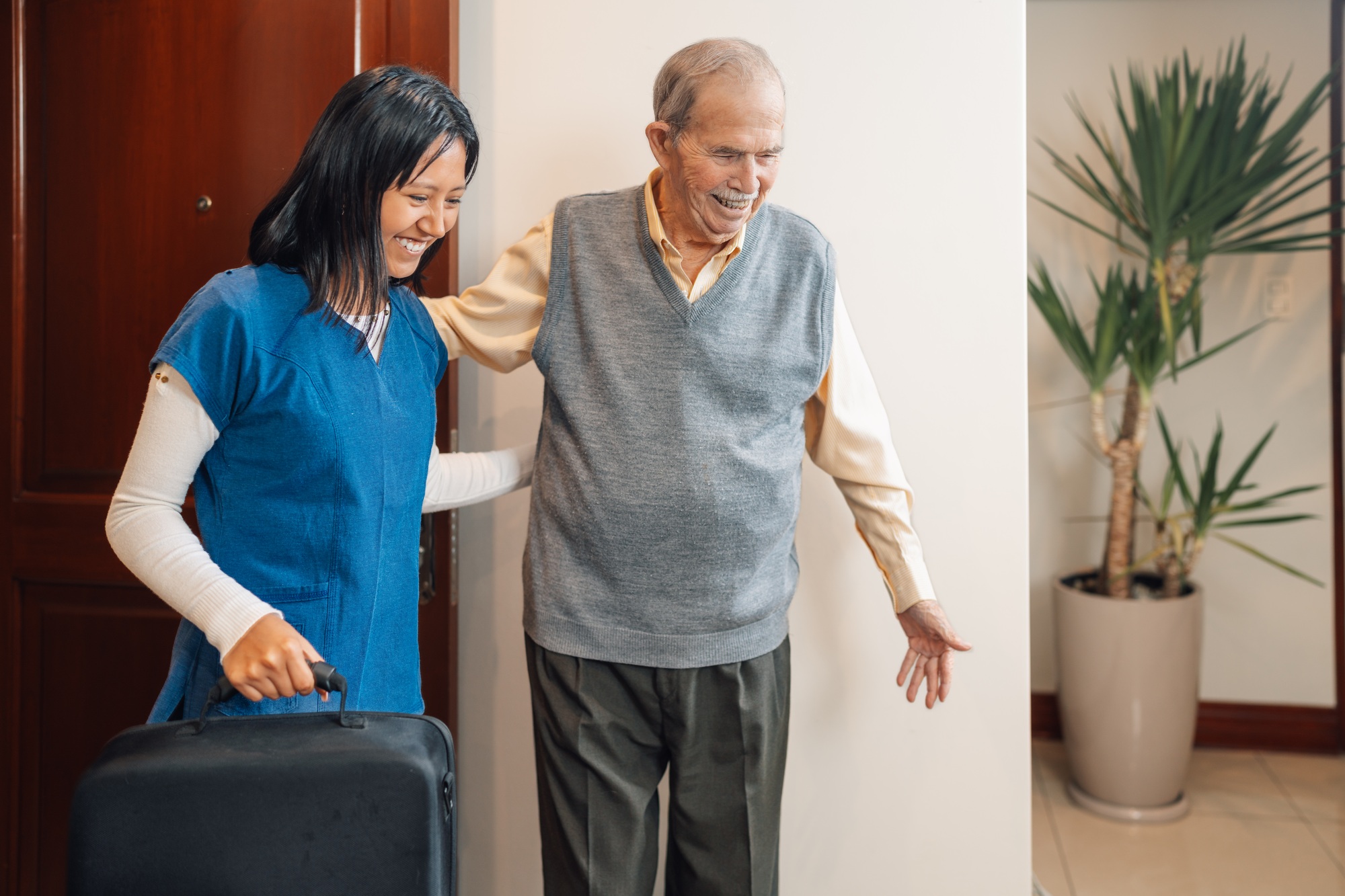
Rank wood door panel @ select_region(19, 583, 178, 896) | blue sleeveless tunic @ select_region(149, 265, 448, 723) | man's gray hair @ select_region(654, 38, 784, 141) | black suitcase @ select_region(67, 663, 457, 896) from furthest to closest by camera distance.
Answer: wood door panel @ select_region(19, 583, 178, 896), man's gray hair @ select_region(654, 38, 784, 141), blue sleeveless tunic @ select_region(149, 265, 448, 723), black suitcase @ select_region(67, 663, 457, 896)

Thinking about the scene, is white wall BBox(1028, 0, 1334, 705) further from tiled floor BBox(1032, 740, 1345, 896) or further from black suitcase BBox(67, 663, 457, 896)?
black suitcase BBox(67, 663, 457, 896)

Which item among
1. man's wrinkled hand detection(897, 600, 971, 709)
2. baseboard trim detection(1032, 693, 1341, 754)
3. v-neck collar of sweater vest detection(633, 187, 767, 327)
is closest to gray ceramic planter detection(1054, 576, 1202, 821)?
baseboard trim detection(1032, 693, 1341, 754)

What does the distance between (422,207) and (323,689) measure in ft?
1.85

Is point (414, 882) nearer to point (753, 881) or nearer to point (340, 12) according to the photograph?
point (753, 881)

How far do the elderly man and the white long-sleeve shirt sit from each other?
0.42 m

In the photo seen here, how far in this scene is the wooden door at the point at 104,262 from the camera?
1.51 metres

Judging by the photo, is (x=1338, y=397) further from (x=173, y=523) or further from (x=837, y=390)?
(x=173, y=523)

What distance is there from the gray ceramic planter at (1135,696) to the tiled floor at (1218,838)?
95mm

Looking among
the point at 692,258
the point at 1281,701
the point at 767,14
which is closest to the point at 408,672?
the point at 692,258

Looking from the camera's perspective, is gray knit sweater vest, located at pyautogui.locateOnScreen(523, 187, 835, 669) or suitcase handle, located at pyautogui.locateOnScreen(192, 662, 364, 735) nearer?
suitcase handle, located at pyautogui.locateOnScreen(192, 662, 364, 735)

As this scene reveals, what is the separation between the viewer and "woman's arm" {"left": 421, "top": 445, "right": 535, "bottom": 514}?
4.32ft

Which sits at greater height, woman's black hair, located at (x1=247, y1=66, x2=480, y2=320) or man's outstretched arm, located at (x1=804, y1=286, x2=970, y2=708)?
woman's black hair, located at (x1=247, y1=66, x2=480, y2=320)

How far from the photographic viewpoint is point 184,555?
0.95 meters

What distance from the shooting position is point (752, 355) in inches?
47.8
